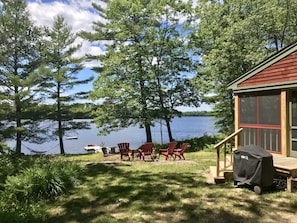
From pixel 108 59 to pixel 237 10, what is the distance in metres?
8.59

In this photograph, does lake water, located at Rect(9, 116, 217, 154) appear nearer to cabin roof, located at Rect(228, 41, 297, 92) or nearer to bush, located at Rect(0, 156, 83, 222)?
cabin roof, located at Rect(228, 41, 297, 92)

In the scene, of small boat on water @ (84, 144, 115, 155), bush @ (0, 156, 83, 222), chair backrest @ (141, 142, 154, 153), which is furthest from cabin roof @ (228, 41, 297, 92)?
small boat on water @ (84, 144, 115, 155)

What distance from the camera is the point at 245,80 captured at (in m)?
8.40

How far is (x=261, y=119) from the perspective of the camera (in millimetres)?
7602

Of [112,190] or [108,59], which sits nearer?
[112,190]

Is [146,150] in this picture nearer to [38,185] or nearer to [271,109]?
[271,109]

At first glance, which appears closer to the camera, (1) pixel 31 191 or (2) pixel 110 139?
(1) pixel 31 191

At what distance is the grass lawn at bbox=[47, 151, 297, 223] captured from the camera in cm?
434

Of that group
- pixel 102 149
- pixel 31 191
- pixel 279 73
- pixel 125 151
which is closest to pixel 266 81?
pixel 279 73

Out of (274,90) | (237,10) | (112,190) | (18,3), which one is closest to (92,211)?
(112,190)

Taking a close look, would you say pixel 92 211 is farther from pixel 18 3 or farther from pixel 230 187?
pixel 18 3

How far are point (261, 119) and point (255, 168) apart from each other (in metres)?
2.58

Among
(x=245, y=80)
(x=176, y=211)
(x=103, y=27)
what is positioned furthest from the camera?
(x=103, y=27)

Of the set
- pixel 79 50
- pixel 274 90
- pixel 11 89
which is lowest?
pixel 274 90
